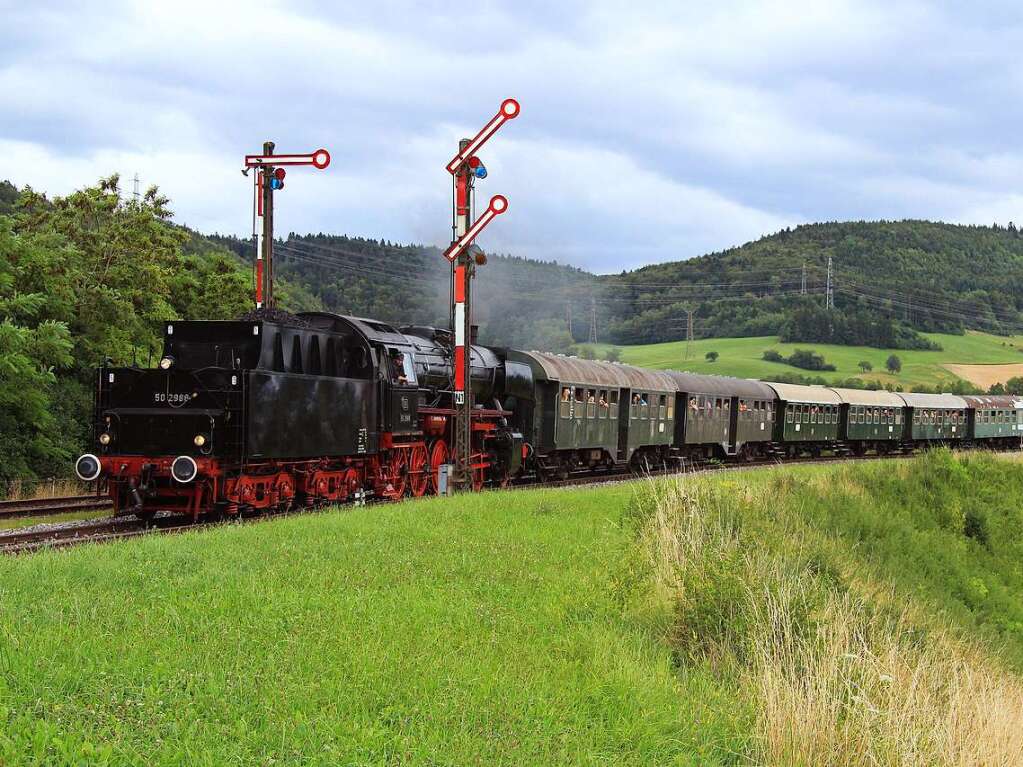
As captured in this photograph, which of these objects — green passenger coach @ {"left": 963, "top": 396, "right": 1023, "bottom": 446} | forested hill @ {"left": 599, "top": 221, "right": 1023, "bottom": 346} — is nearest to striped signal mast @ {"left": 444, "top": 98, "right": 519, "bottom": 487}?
green passenger coach @ {"left": 963, "top": 396, "right": 1023, "bottom": 446}

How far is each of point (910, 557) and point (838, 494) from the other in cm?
241

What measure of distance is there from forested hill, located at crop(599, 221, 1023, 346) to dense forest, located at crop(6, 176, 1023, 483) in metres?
0.29

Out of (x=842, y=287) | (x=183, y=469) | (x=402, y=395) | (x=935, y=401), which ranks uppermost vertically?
(x=842, y=287)

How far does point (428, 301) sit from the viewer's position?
1433 inches

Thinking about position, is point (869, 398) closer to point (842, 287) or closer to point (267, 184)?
point (267, 184)

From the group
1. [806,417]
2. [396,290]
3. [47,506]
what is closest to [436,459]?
[47,506]

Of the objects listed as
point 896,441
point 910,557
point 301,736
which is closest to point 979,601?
point 910,557

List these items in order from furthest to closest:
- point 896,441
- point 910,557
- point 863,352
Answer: point 863,352 < point 896,441 < point 910,557

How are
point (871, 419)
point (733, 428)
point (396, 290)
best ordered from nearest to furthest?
point (733, 428)
point (871, 419)
point (396, 290)

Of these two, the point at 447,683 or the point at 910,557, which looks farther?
the point at 910,557

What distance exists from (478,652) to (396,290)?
207 ft

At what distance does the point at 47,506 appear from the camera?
56.3 ft

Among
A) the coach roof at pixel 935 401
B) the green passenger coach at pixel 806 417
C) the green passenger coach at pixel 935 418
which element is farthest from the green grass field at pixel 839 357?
the green passenger coach at pixel 806 417

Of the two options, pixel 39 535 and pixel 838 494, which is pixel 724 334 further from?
pixel 39 535
